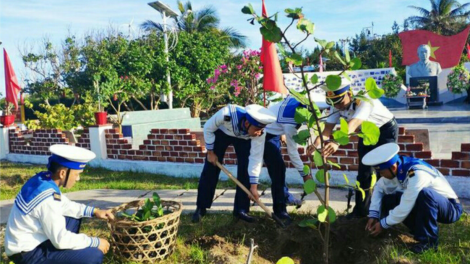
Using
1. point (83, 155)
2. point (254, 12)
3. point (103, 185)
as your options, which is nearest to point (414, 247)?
point (254, 12)

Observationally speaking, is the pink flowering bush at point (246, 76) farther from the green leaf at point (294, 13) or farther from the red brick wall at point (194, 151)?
the green leaf at point (294, 13)

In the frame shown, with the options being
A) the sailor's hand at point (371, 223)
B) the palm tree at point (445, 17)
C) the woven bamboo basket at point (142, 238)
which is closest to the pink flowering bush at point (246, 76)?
the sailor's hand at point (371, 223)

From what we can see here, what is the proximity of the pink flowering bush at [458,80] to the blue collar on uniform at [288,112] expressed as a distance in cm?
1835

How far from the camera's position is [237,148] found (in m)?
4.12

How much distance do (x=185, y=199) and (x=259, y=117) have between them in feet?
6.88

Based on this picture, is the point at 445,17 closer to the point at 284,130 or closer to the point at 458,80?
the point at 458,80

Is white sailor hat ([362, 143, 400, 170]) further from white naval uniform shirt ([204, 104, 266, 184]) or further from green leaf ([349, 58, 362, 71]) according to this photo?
white naval uniform shirt ([204, 104, 266, 184])

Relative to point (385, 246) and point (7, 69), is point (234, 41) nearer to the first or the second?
point (7, 69)

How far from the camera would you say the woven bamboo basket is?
307 centimetres

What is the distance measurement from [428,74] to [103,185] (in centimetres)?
1937

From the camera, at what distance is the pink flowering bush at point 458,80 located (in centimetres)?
1939

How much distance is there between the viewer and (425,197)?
298cm

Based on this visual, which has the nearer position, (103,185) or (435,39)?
(103,185)

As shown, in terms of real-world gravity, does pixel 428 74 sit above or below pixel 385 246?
above
